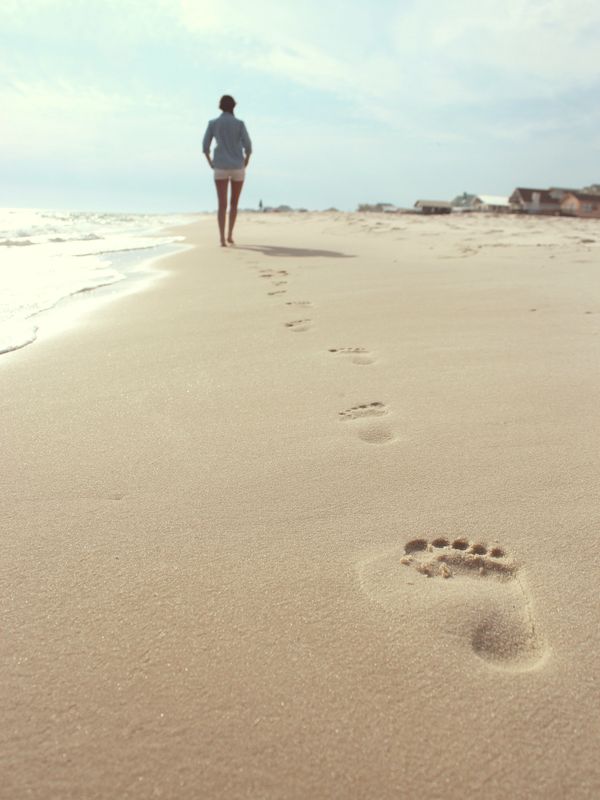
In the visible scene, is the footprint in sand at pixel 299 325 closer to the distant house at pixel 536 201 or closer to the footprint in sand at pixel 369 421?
the footprint in sand at pixel 369 421

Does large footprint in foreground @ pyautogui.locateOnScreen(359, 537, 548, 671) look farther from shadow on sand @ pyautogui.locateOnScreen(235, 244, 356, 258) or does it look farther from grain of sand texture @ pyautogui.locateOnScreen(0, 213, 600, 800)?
shadow on sand @ pyautogui.locateOnScreen(235, 244, 356, 258)

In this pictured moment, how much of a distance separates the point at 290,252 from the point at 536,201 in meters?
35.6

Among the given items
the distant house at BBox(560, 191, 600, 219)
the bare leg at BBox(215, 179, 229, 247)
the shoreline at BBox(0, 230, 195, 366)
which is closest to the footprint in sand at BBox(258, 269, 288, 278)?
the shoreline at BBox(0, 230, 195, 366)

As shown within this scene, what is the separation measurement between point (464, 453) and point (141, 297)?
2.46m

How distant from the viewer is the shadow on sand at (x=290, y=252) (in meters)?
5.08

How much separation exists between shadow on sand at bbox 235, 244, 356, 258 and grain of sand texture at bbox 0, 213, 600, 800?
10.7 feet


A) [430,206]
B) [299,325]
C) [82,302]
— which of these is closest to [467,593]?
[299,325]

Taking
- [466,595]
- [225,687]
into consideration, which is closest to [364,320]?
[466,595]

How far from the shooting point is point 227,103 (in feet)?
19.1

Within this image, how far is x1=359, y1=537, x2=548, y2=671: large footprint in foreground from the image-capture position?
77cm

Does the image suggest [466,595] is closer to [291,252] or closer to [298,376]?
[298,376]

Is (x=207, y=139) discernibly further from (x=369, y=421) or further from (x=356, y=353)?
(x=369, y=421)

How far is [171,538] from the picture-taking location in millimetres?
993

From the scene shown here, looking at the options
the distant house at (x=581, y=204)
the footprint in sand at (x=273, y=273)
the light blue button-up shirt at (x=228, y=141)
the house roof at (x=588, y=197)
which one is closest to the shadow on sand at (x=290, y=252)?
the light blue button-up shirt at (x=228, y=141)
